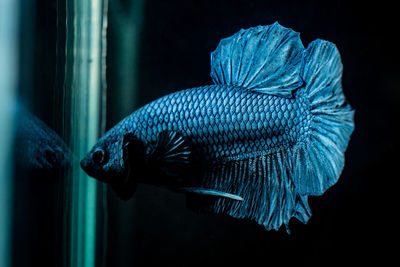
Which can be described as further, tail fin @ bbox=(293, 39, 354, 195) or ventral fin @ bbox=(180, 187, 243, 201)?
ventral fin @ bbox=(180, 187, 243, 201)

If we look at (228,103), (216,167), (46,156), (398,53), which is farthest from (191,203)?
(398,53)

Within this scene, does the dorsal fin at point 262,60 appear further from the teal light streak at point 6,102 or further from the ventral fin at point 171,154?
the teal light streak at point 6,102

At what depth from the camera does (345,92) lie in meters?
1.03

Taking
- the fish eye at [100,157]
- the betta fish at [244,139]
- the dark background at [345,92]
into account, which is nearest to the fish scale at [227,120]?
the betta fish at [244,139]

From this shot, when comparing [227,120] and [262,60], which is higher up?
[262,60]

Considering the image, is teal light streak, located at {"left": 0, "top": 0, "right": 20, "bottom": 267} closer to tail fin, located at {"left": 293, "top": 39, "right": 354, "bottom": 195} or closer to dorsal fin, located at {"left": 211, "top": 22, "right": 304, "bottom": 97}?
dorsal fin, located at {"left": 211, "top": 22, "right": 304, "bottom": 97}

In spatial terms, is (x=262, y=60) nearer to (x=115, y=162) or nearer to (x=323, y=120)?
(x=323, y=120)

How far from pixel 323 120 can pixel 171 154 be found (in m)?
Answer: 0.35

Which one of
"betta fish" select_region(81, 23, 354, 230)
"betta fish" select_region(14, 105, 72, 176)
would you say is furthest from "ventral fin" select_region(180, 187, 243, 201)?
"betta fish" select_region(14, 105, 72, 176)

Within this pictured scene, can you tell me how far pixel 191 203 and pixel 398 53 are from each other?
2.11ft

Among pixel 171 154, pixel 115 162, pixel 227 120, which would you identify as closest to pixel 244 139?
pixel 227 120

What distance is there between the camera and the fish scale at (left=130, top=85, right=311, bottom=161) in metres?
0.88

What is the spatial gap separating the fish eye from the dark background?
0.17 meters

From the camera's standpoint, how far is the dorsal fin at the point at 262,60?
89 centimetres
